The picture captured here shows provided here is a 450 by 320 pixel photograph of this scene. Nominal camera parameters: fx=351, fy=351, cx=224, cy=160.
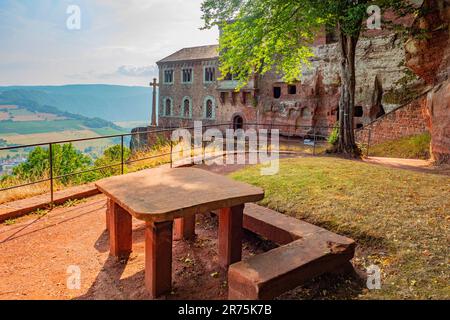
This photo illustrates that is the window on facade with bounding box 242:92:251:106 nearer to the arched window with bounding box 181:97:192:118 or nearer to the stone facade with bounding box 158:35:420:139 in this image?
the stone facade with bounding box 158:35:420:139

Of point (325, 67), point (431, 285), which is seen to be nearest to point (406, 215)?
point (431, 285)

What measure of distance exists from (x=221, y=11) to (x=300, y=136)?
14337 millimetres

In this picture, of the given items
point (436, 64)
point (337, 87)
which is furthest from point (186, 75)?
point (436, 64)

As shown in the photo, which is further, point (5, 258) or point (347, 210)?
point (347, 210)

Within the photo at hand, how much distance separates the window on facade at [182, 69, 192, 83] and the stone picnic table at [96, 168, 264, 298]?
29.6 metres

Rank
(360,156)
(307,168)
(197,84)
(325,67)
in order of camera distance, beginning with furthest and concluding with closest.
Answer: (197,84) → (325,67) → (360,156) → (307,168)

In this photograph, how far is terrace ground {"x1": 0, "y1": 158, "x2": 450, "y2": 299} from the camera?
3293 mm

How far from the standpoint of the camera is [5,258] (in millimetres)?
4121

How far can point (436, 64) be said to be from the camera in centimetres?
1173

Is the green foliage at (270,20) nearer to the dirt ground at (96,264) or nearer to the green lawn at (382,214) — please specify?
the green lawn at (382,214)

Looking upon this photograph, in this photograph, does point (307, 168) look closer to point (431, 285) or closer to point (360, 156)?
point (431, 285)

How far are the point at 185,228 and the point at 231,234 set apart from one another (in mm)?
1066

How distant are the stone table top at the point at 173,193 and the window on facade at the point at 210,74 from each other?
1076 inches

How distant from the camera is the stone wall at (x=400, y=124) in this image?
13.7 metres
